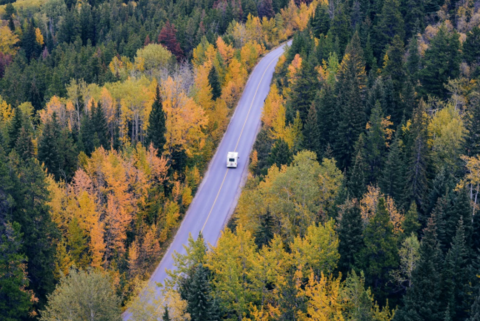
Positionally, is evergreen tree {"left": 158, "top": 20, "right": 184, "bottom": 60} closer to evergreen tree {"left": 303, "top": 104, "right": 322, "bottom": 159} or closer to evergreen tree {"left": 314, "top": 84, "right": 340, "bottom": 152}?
evergreen tree {"left": 314, "top": 84, "right": 340, "bottom": 152}

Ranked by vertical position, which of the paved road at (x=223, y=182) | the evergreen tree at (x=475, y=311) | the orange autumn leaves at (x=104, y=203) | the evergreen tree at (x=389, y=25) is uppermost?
the evergreen tree at (x=389, y=25)

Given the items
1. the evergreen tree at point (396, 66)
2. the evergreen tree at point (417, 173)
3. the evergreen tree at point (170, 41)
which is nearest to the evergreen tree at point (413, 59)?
the evergreen tree at point (396, 66)

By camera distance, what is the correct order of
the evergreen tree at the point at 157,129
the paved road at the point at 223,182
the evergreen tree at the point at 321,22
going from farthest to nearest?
the evergreen tree at the point at 321,22 < the evergreen tree at the point at 157,129 < the paved road at the point at 223,182

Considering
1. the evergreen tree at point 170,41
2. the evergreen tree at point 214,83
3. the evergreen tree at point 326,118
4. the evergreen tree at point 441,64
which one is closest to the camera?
the evergreen tree at point 441,64

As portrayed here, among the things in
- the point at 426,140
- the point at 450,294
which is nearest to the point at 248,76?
the point at 426,140

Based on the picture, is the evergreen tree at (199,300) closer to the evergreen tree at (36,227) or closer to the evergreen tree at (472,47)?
the evergreen tree at (36,227)

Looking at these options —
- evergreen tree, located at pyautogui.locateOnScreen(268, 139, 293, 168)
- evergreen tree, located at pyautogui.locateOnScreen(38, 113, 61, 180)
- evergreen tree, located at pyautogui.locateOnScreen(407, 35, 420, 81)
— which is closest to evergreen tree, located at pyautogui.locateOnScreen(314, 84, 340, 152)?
evergreen tree, located at pyautogui.locateOnScreen(268, 139, 293, 168)

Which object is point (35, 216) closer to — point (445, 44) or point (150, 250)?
point (150, 250)
